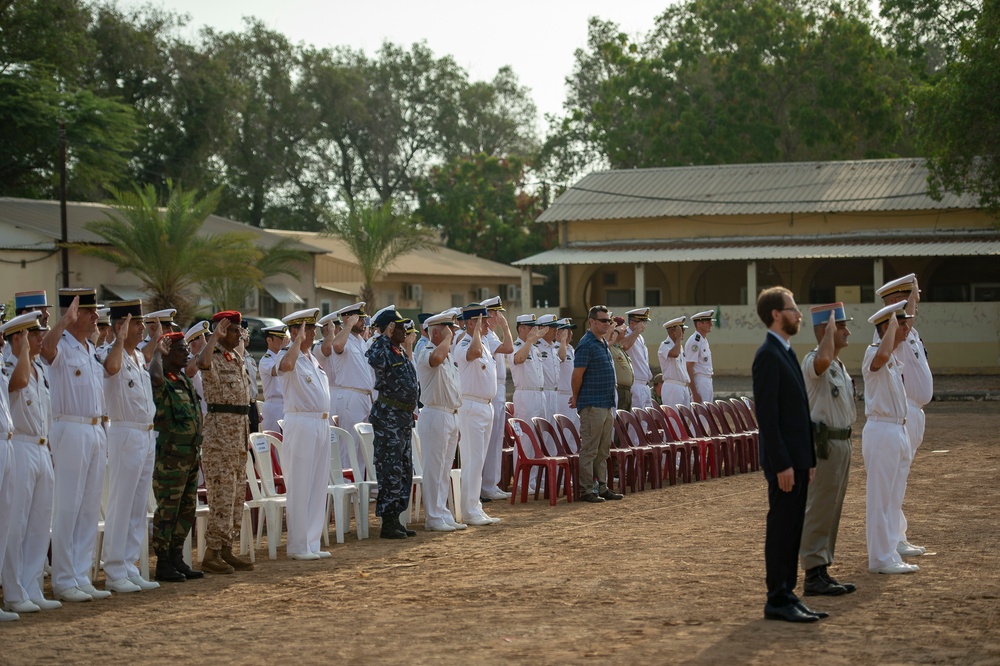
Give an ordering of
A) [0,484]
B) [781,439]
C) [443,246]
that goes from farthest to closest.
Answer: [443,246] < [0,484] < [781,439]

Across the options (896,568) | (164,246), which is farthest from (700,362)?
(164,246)

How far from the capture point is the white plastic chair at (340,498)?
11.3 m

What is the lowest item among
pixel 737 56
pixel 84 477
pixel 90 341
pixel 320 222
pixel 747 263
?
pixel 84 477

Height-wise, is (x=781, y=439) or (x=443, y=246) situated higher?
(x=443, y=246)

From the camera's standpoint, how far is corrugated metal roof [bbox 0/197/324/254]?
1359 inches

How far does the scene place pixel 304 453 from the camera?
10.6 metres

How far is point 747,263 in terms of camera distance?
1486 inches

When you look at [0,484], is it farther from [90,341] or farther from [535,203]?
[535,203]

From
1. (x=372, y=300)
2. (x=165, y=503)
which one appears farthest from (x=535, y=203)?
(x=165, y=503)

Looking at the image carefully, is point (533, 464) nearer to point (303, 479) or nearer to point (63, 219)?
point (303, 479)

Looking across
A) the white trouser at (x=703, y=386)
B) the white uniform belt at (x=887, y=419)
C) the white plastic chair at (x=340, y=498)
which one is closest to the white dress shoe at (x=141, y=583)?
the white plastic chair at (x=340, y=498)

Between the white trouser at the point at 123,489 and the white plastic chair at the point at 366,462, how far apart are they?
2819 mm

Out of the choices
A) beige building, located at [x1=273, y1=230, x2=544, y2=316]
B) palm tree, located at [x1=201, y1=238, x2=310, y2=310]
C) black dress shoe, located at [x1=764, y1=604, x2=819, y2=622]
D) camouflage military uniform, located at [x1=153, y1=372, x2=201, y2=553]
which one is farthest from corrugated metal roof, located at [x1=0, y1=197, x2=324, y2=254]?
black dress shoe, located at [x1=764, y1=604, x2=819, y2=622]

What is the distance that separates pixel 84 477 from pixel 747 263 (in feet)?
101
